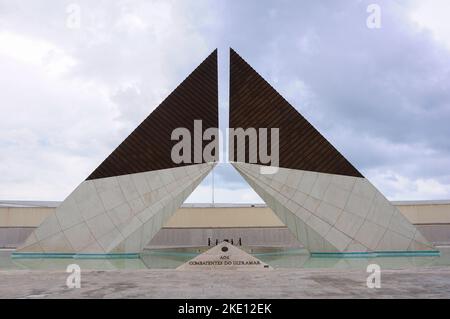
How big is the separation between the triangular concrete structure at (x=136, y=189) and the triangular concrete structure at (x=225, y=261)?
19.6ft

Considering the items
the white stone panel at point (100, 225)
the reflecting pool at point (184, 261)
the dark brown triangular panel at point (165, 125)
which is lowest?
the reflecting pool at point (184, 261)

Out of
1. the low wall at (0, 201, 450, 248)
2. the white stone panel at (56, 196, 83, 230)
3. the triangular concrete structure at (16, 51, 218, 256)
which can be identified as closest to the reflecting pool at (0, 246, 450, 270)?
the triangular concrete structure at (16, 51, 218, 256)

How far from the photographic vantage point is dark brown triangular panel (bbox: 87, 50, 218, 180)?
1842cm

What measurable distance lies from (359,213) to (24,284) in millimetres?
12545

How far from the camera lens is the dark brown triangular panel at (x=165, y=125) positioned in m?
18.4

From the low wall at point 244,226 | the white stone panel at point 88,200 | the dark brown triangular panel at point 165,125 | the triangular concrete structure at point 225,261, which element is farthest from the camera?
the low wall at point 244,226

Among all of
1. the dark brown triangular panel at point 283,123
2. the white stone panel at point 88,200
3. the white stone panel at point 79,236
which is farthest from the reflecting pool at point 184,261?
the dark brown triangular panel at point 283,123

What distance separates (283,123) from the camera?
18.8 meters

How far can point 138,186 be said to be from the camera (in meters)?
18.2

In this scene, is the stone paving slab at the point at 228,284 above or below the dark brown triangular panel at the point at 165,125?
below

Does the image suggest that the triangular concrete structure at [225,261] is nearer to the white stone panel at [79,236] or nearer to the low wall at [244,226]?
the white stone panel at [79,236]

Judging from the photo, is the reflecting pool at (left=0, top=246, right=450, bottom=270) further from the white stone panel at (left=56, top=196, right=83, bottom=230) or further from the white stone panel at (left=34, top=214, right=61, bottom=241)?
the white stone panel at (left=56, top=196, right=83, bottom=230)
